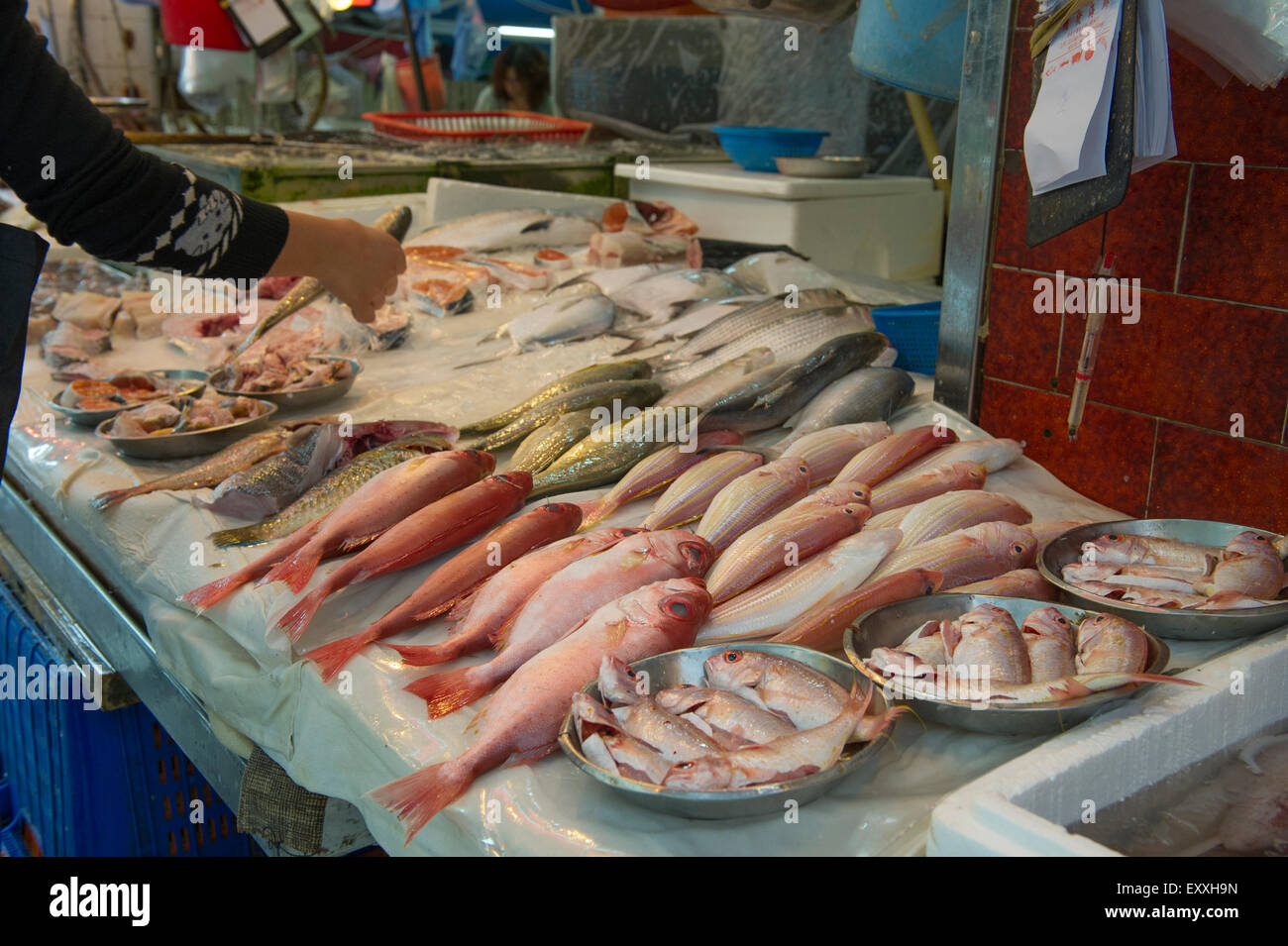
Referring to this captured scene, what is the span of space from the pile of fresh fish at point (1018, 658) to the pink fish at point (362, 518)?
3.66 ft

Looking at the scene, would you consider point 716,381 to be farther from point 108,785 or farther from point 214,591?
point 108,785

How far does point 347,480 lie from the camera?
2.36 meters

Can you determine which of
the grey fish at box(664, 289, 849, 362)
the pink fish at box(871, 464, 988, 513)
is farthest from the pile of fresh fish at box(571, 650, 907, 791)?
the grey fish at box(664, 289, 849, 362)

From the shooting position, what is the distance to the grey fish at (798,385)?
265cm

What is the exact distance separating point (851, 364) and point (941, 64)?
1053 millimetres

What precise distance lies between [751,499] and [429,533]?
662 mm

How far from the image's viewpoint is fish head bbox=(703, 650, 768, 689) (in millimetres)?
1458

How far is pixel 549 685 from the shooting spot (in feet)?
4.90

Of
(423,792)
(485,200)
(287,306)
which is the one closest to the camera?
(423,792)

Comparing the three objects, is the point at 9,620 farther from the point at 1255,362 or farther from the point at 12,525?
the point at 1255,362

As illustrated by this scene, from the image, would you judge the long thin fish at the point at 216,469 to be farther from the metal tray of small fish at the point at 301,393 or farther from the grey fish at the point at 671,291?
the grey fish at the point at 671,291

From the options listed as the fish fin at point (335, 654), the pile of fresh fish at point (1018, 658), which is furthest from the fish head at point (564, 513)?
the pile of fresh fish at point (1018, 658)

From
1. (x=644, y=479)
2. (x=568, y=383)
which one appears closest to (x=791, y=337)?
(x=568, y=383)

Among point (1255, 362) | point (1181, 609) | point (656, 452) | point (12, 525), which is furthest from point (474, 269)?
point (1181, 609)
